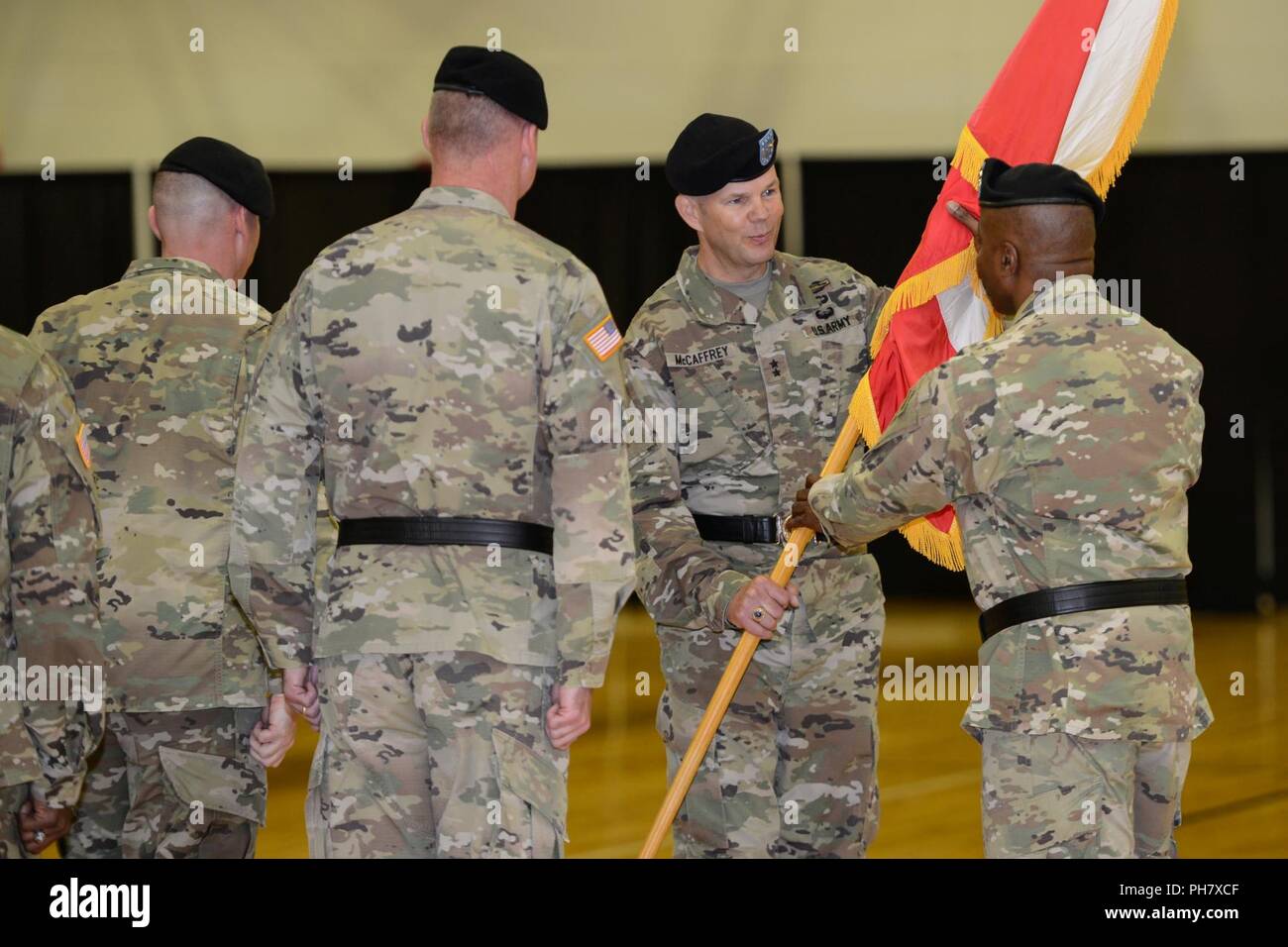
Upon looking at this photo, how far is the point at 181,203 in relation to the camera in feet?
11.3

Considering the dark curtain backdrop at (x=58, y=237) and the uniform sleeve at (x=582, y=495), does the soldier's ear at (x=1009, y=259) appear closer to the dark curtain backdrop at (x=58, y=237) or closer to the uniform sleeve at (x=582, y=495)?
the uniform sleeve at (x=582, y=495)

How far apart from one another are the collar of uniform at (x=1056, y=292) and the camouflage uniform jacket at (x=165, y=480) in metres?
1.66

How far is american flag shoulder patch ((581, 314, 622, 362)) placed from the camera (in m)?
2.53

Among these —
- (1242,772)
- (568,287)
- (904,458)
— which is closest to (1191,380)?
(904,458)

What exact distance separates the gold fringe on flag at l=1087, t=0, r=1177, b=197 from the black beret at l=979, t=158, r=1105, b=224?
2.12ft

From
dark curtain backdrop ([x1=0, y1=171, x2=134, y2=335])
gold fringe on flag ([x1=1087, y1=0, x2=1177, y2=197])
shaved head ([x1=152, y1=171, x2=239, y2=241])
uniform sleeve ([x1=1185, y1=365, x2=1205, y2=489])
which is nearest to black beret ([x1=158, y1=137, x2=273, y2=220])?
shaved head ([x1=152, y1=171, x2=239, y2=241])

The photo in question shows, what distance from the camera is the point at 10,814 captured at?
2447mm

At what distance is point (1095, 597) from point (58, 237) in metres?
7.99

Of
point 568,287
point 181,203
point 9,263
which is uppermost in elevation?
point 9,263

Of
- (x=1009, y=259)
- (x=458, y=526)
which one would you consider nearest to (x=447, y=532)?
(x=458, y=526)

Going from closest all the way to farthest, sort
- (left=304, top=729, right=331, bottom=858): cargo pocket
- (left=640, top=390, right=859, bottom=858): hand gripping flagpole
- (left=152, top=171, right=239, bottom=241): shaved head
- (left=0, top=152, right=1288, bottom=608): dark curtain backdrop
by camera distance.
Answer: (left=304, top=729, right=331, bottom=858): cargo pocket
(left=640, top=390, right=859, bottom=858): hand gripping flagpole
(left=152, top=171, right=239, bottom=241): shaved head
(left=0, top=152, right=1288, bottom=608): dark curtain backdrop

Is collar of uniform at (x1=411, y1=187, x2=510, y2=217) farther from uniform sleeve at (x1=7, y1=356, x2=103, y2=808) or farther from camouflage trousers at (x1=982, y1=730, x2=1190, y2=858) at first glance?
camouflage trousers at (x1=982, y1=730, x2=1190, y2=858)

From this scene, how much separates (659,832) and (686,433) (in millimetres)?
884

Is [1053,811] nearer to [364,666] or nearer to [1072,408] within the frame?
[1072,408]
